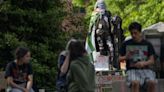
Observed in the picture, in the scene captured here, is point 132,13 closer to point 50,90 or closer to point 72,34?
point 72,34

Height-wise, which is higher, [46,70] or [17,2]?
[17,2]

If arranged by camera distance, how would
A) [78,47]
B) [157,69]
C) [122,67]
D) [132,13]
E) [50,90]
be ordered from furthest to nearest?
[132,13], [50,90], [122,67], [157,69], [78,47]

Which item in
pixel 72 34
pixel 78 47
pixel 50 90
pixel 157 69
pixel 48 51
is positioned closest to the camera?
pixel 78 47

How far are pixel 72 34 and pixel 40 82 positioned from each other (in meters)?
4.04

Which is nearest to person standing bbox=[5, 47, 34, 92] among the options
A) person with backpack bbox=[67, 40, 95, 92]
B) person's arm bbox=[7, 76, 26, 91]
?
person's arm bbox=[7, 76, 26, 91]

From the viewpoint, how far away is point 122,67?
16.0 meters

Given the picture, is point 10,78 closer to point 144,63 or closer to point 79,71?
point 79,71

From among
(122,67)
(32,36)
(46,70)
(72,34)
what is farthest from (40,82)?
(122,67)

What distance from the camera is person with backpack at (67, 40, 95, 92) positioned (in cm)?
930

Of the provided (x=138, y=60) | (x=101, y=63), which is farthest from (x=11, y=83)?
(x=101, y=63)

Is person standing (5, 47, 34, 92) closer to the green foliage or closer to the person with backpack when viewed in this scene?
the person with backpack

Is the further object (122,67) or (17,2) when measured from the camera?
(17,2)

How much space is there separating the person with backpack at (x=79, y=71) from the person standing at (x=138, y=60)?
5.98 ft

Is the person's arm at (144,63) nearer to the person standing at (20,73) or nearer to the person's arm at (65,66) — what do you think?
the person's arm at (65,66)
